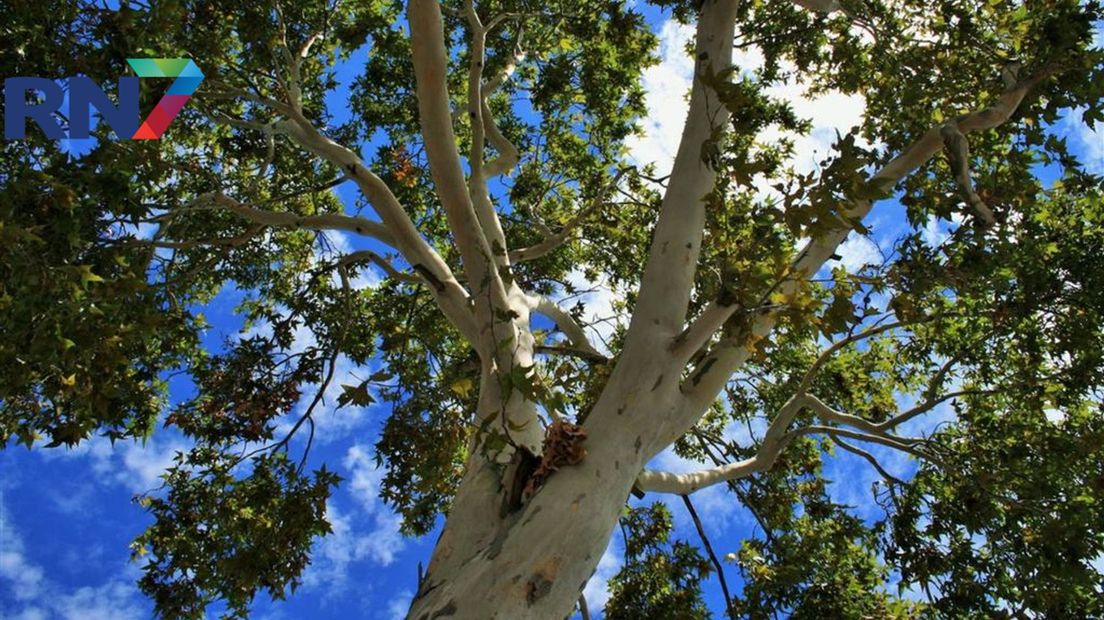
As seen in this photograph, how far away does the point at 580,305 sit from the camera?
9.58 m

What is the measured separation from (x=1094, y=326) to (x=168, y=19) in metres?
7.17

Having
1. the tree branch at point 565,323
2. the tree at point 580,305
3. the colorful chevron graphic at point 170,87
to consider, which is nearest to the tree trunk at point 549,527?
the tree at point 580,305

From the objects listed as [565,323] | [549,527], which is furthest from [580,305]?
[549,527]

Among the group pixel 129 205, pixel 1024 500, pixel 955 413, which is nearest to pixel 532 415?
pixel 129 205

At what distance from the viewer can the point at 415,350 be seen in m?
9.43

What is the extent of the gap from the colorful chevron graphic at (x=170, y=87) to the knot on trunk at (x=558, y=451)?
328 centimetres

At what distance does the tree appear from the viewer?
396cm

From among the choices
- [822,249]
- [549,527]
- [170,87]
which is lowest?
[549,527]

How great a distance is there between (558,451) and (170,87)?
4.13 meters

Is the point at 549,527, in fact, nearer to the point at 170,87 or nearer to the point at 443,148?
the point at 443,148

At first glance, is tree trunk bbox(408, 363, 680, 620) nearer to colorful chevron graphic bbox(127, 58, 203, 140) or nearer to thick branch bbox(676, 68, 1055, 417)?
thick branch bbox(676, 68, 1055, 417)

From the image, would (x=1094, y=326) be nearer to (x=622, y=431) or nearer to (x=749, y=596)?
(x=749, y=596)

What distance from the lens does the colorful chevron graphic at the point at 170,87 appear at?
5.07 m

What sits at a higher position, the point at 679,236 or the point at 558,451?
the point at 679,236
